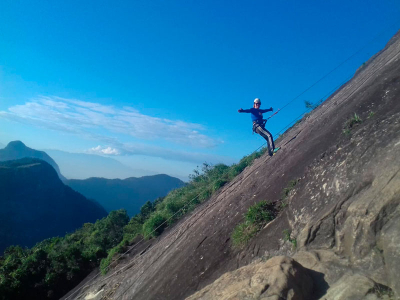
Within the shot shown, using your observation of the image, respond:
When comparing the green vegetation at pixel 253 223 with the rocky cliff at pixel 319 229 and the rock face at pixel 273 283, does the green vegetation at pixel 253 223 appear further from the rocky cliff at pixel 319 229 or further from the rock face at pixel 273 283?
the rock face at pixel 273 283

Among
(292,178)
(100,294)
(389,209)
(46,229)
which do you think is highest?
(46,229)

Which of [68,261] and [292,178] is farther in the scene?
[68,261]

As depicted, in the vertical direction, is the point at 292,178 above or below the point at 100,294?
above

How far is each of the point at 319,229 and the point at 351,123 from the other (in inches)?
149

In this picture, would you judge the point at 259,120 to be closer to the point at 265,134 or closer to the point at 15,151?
the point at 265,134

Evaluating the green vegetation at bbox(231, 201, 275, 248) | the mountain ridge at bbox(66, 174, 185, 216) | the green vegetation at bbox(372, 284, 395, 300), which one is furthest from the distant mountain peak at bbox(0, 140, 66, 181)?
the green vegetation at bbox(372, 284, 395, 300)

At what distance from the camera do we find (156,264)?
447 inches

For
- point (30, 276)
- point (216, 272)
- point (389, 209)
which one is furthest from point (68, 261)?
point (389, 209)

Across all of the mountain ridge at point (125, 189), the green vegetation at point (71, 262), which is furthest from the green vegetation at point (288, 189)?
the mountain ridge at point (125, 189)

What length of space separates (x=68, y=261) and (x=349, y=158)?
2215cm

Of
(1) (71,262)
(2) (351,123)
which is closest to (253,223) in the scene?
(2) (351,123)

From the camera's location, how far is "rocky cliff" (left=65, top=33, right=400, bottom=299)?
15.0 ft

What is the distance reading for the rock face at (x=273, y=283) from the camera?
181 inches

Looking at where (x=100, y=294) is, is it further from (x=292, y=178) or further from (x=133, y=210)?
(x=133, y=210)
